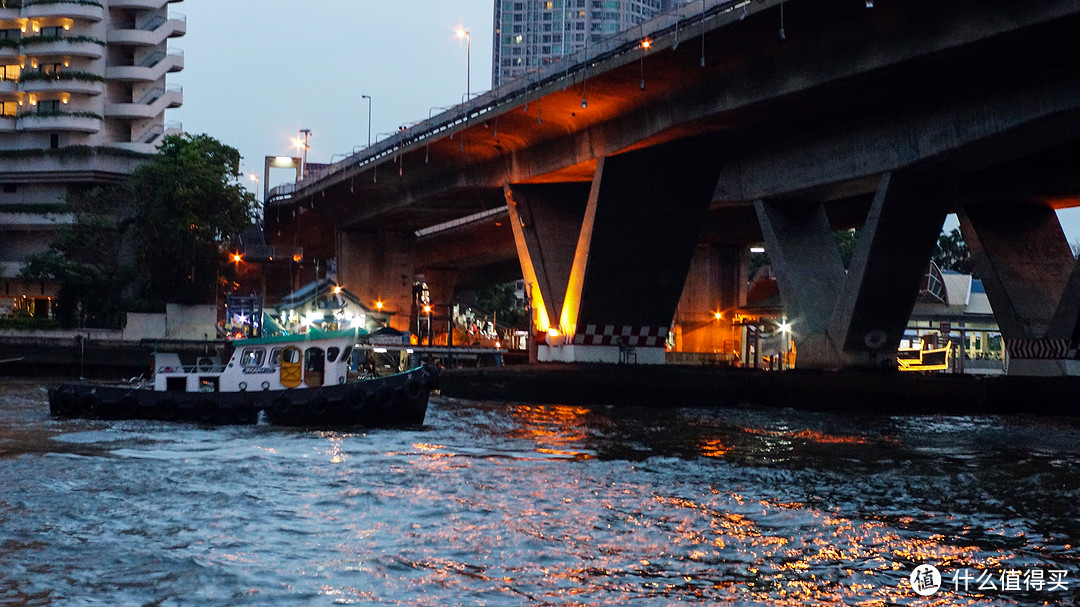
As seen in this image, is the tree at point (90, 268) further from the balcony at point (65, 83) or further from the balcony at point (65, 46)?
the balcony at point (65, 46)

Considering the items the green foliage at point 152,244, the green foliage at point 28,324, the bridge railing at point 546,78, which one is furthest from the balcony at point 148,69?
the bridge railing at point 546,78

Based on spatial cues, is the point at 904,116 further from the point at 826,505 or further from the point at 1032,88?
the point at 826,505

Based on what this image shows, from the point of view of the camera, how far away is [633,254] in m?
44.5

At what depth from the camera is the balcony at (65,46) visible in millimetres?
86000

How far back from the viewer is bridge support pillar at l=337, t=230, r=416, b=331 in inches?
2849

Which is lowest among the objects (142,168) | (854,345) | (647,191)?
(854,345)

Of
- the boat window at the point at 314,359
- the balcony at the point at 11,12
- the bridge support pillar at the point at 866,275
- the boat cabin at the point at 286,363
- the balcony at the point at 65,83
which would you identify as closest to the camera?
Result: the boat cabin at the point at 286,363

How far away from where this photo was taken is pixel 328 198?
68.0 m

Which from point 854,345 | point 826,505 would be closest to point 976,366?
point 854,345

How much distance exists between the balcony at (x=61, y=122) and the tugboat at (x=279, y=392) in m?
57.6

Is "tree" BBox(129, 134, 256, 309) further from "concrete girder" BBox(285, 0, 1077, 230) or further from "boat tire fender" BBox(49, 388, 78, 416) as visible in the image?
"boat tire fender" BBox(49, 388, 78, 416)

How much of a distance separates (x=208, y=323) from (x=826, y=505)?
195 ft

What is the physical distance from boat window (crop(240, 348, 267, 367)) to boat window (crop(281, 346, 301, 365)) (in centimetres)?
55

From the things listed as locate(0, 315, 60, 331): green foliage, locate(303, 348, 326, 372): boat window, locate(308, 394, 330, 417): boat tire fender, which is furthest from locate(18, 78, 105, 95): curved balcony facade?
locate(308, 394, 330, 417): boat tire fender
